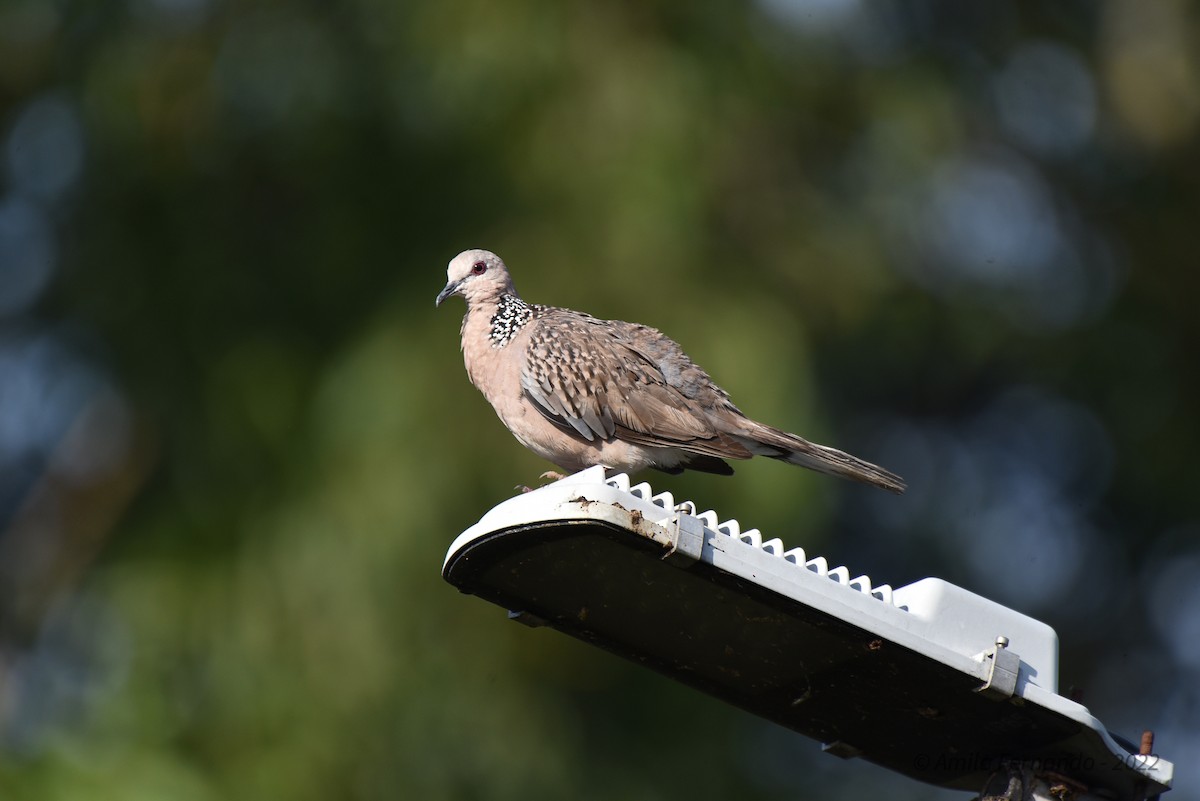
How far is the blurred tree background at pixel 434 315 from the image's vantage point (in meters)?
8.98

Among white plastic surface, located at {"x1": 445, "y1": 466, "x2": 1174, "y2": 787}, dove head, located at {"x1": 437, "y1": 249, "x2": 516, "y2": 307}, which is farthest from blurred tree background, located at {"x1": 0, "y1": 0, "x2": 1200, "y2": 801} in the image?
white plastic surface, located at {"x1": 445, "y1": 466, "x2": 1174, "y2": 787}

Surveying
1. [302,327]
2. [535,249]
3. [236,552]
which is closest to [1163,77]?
[535,249]

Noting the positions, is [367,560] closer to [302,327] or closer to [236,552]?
[236,552]

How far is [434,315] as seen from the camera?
373 inches

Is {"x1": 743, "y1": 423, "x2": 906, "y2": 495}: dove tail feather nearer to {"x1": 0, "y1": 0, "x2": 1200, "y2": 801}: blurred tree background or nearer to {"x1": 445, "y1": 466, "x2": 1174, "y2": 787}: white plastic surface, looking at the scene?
{"x1": 445, "y1": 466, "x2": 1174, "y2": 787}: white plastic surface

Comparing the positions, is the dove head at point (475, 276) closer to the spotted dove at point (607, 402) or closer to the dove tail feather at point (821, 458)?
the spotted dove at point (607, 402)

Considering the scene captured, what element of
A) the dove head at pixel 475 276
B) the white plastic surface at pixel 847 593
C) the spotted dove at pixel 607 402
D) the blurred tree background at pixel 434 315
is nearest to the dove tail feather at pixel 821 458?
the spotted dove at pixel 607 402

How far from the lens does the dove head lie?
21.6ft

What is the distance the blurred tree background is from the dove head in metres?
2.25

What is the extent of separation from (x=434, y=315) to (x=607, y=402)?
3622mm

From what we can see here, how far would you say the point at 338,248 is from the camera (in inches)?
409

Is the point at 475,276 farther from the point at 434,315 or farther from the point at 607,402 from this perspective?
the point at 434,315

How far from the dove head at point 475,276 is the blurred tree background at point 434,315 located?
7.38 feet

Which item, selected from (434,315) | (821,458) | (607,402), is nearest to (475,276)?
(607,402)
